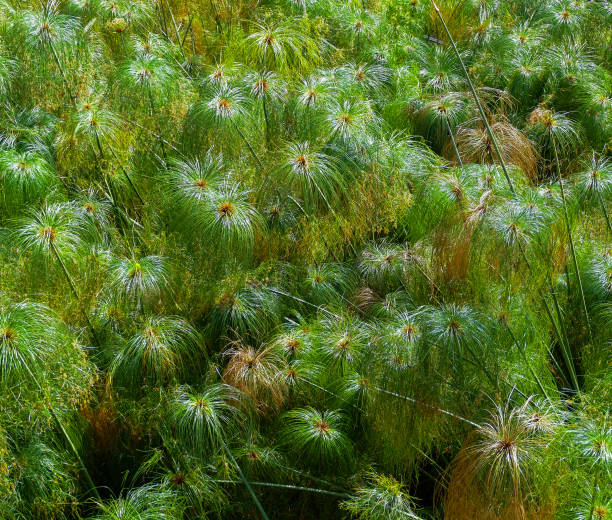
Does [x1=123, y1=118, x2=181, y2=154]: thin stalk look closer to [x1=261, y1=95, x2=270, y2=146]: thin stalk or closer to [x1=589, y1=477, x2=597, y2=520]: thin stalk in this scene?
[x1=261, y1=95, x2=270, y2=146]: thin stalk

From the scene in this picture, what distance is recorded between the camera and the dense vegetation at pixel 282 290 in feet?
11.0

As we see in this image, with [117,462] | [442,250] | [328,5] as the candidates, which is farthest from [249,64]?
[117,462]

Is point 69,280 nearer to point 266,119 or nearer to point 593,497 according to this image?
point 266,119

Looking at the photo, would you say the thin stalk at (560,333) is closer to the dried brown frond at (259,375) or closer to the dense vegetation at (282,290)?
the dense vegetation at (282,290)

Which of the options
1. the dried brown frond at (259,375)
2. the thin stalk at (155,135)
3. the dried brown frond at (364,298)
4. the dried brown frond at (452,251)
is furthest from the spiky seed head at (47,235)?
the dried brown frond at (452,251)

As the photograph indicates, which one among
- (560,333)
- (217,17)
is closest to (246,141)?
(217,17)

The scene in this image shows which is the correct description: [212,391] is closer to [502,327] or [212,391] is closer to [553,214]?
[502,327]

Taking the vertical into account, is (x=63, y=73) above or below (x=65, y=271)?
above

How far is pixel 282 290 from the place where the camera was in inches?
174

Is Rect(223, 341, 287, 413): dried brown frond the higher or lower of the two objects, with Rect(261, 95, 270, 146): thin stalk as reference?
lower

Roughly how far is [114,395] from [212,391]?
1.81ft

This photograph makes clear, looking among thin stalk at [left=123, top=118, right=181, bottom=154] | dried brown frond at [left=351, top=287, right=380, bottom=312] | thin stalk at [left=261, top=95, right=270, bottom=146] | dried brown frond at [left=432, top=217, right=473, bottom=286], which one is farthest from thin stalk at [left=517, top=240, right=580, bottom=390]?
thin stalk at [left=123, top=118, right=181, bottom=154]

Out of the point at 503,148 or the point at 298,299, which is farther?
the point at 503,148

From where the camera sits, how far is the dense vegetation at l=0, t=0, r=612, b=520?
11.0ft
